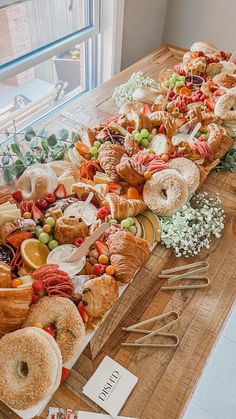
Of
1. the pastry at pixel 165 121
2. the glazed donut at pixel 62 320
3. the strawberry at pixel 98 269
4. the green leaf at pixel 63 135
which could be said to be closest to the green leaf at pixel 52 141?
the green leaf at pixel 63 135

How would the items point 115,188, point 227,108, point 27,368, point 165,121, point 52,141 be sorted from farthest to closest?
point 227,108 → point 165,121 → point 52,141 → point 115,188 → point 27,368

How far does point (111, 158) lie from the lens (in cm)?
183

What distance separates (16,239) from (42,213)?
0.60 ft

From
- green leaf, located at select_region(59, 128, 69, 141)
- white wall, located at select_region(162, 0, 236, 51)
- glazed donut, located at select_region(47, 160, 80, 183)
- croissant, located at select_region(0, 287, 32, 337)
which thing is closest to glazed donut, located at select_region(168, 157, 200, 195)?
glazed donut, located at select_region(47, 160, 80, 183)

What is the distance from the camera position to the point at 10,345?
114 cm

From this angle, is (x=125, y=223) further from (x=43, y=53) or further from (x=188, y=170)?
(x=43, y=53)

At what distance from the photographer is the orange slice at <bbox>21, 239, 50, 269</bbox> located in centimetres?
140

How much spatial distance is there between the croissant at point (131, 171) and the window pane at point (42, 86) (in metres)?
1.15

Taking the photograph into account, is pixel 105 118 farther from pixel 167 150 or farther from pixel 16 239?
pixel 16 239

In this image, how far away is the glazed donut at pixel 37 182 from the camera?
163 centimetres

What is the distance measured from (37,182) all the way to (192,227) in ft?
2.34

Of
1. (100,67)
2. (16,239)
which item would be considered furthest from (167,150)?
(100,67)

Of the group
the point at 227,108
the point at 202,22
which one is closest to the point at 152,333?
the point at 227,108

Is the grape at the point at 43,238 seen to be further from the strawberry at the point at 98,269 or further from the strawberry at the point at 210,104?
the strawberry at the point at 210,104
